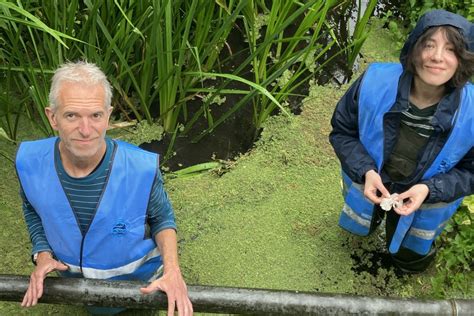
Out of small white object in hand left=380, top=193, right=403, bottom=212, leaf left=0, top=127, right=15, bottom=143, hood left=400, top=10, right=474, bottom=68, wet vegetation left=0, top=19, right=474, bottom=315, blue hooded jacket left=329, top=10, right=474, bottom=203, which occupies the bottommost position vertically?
wet vegetation left=0, top=19, right=474, bottom=315

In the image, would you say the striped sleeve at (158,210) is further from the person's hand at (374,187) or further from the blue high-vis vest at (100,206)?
the person's hand at (374,187)

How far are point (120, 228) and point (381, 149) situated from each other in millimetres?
831

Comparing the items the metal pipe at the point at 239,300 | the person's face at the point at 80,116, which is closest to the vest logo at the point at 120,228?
the metal pipe at the point at 239,300

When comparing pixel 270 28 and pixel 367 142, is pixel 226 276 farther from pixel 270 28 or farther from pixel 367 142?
pixel 270 28

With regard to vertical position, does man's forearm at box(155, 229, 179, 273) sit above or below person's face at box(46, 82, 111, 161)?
below

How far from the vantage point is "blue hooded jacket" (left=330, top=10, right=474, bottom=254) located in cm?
168

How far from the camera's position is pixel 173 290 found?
1.51 m

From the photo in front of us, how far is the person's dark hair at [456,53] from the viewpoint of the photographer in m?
1.57

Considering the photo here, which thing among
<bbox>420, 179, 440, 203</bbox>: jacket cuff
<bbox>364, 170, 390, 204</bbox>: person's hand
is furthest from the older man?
<bbox>420, 179, 440, 203</bbox>: jacket cuff

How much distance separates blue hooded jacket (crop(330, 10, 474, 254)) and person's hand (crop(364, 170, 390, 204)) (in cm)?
3

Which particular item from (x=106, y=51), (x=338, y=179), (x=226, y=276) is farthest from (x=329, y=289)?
(x=106, y=51)

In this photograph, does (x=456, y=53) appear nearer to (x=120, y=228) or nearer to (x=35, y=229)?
(x=120, y=228)

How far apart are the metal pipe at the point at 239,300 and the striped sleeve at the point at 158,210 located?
191 millimetres

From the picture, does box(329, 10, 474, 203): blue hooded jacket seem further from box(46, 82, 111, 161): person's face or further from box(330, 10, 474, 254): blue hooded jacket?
box(46, 82, 111, 161): person's face
